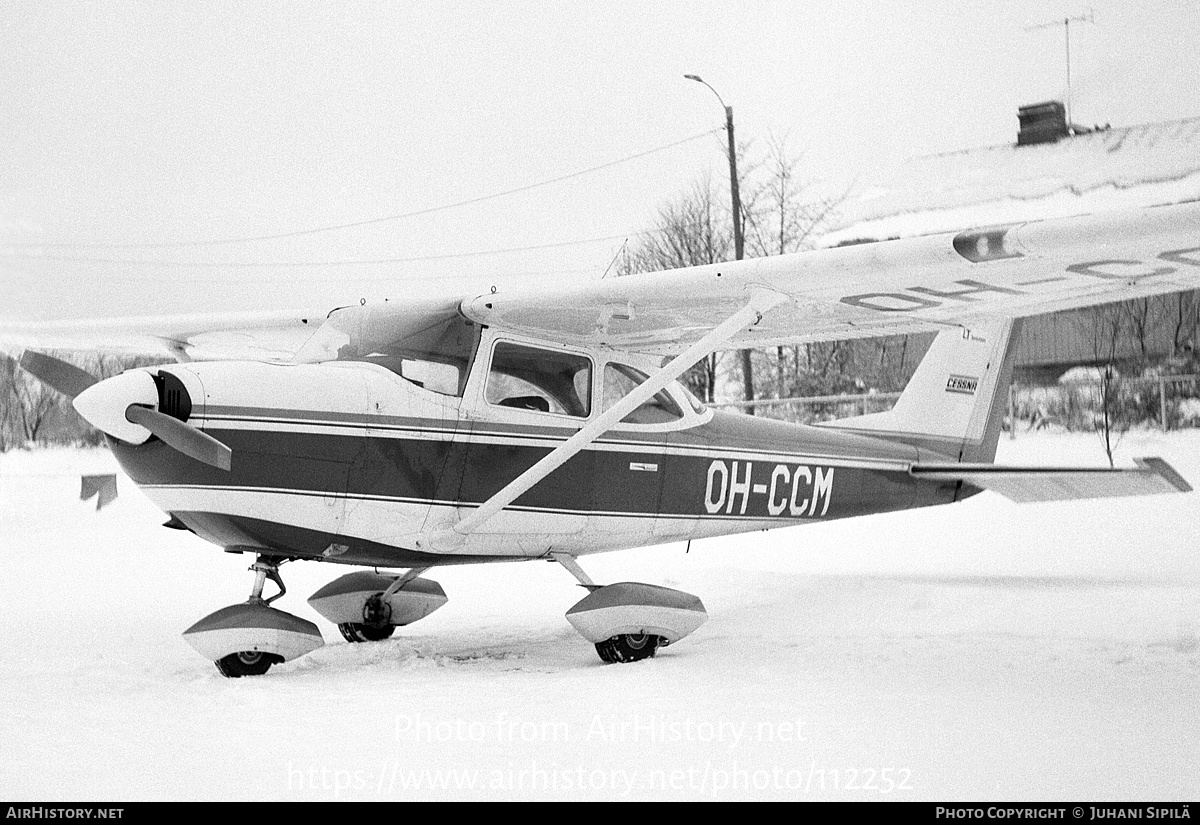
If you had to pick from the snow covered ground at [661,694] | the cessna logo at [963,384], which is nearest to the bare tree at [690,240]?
the snow covered ground at [661,694]

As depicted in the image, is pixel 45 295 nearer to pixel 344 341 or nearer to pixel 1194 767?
pixel 344 341

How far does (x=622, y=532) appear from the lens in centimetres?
595

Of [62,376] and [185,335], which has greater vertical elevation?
[185,335]

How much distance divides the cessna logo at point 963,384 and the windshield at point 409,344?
12.4 ft

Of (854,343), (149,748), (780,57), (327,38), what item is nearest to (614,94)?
(780,57)

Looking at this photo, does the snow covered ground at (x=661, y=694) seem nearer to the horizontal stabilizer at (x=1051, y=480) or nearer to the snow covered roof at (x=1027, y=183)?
the horizontal stabilizer at (x=1051, y=480)

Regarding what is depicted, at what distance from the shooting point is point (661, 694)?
14.1 feet

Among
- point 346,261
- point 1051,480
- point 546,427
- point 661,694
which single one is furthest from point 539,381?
point 346,261

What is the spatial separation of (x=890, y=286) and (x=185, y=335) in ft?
15.3

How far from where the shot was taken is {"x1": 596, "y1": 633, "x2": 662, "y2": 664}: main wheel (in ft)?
17.6

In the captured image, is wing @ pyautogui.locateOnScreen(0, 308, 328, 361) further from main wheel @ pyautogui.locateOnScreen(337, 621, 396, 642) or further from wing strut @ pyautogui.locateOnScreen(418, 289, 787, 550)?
wing strut @ pyautogui.locateOnScreen(418, 289, 787, 550)

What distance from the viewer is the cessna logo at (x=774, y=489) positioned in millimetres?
6297

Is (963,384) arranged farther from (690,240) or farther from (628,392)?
(690,240)

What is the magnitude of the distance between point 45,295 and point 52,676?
537cm
